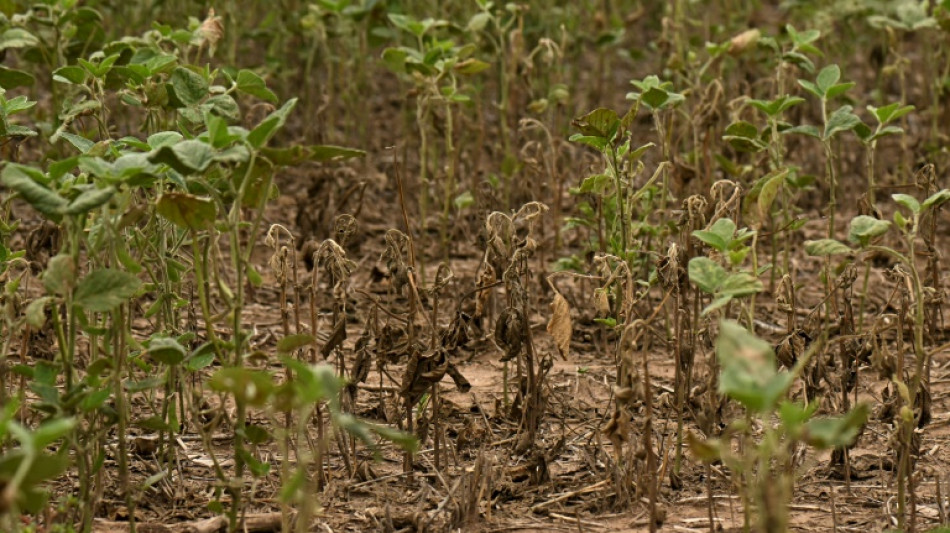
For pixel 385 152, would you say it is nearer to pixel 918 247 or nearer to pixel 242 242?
pixel 242 242

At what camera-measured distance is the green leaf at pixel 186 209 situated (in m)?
2.04

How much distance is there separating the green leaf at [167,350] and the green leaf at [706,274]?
2.81 ft

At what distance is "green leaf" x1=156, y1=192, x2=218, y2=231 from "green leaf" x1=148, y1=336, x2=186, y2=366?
0.65ft

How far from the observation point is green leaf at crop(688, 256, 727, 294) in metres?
2.06

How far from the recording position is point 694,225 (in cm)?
260

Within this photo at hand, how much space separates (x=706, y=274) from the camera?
2074 millimetres

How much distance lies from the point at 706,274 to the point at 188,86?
109cm

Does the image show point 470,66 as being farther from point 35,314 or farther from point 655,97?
point 35,314

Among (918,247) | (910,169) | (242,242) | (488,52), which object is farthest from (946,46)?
(242,242)

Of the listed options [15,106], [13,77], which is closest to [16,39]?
[13,77]

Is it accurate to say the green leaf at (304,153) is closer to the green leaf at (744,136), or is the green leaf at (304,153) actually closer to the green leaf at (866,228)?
the green leaf at (866,228)

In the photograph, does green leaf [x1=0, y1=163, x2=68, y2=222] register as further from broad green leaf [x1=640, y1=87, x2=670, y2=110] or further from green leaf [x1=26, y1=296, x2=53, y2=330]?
broad green leaf [x1=640, y1=87, x2=670, y2=110]

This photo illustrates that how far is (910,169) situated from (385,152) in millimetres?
2067

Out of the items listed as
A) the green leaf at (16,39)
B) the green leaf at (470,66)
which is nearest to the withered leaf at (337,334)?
the green leaf at (470,66)
